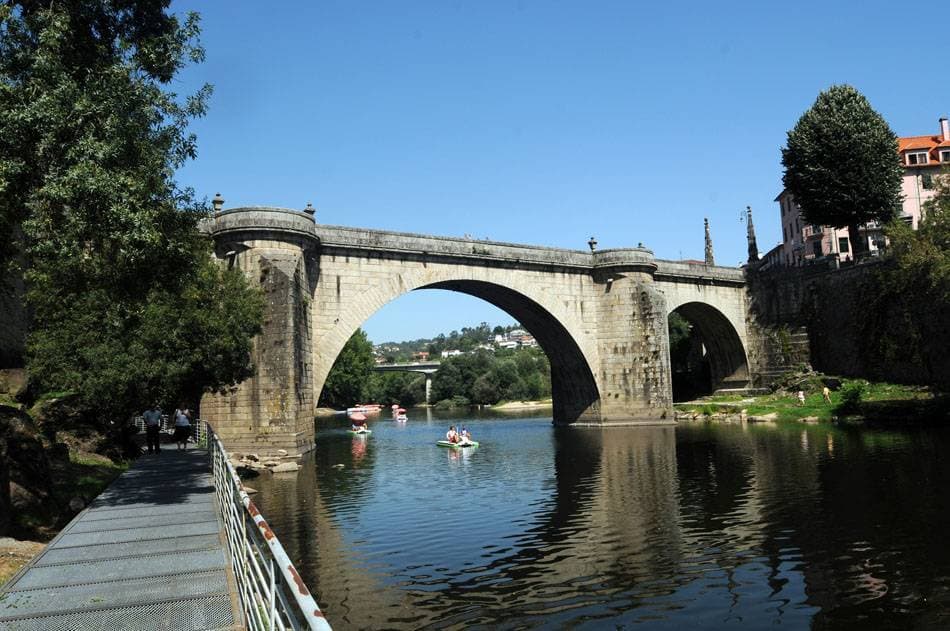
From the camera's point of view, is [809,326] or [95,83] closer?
[95,83]

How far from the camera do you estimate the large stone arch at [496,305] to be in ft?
111

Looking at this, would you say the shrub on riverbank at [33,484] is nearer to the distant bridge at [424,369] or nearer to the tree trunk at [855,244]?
the tree trunk at [855,244]

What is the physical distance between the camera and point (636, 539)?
48.2 feet

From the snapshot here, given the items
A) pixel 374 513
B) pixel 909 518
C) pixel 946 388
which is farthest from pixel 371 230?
pixel 946 388

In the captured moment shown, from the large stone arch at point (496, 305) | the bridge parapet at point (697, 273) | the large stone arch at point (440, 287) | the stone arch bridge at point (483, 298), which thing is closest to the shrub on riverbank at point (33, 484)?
the large stone arch at point (440, 287)

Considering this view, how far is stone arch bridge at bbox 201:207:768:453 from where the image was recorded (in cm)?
2920

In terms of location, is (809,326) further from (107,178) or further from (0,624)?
(0,624)

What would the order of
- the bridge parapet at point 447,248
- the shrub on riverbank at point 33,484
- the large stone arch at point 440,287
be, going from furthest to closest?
the bridge parapet at point 447,248 < the large stone arch at point 440,287 < the shrub on riverbank at point 33,484

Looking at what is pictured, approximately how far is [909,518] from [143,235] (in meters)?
16.1

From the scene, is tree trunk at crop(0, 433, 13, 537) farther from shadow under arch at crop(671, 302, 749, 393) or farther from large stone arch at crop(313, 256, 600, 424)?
shadow under arch at crop(671, 302, 749, 393)

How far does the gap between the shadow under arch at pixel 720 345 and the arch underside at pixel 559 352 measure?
12.3 m

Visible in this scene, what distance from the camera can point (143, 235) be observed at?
40.9 feet

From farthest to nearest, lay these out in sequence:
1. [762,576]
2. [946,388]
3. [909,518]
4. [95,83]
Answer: [946,388], [909,518], [95,83], [762,576]

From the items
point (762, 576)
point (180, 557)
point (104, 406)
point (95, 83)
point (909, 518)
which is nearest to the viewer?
point (180, 557)
